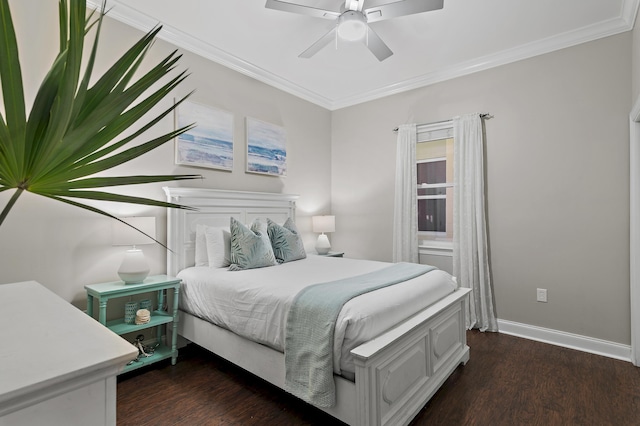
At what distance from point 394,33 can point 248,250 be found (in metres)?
2.38

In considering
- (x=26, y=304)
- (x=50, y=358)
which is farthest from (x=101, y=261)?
(x=50, y=358)

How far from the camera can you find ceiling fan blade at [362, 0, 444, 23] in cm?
215

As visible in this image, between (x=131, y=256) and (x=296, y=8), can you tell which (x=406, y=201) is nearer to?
(x=296, y=8)

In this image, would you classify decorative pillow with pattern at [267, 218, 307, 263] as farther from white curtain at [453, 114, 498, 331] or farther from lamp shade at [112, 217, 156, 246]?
white curtain at [453, 114, 498, 331]

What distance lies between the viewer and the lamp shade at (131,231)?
8.21 feet

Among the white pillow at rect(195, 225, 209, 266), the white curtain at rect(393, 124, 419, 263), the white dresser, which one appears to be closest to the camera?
the white dresser

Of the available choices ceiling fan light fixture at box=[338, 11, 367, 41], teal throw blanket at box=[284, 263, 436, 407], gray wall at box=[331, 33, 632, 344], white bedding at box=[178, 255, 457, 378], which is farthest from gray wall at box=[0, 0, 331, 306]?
gray wall at box=[331, 33, 632, 344]

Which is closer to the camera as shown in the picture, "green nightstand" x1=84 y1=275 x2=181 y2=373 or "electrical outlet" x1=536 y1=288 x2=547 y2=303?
"green nightstand" x1=84 y1=275 x2=181 y2=373

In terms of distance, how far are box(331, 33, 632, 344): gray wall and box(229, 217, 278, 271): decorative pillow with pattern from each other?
2.38m

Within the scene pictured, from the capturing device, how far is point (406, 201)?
404 centimetres

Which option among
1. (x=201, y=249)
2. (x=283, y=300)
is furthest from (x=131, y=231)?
(x=283, y=300)

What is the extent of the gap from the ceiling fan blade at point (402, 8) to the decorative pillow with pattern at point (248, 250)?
77.1 inches

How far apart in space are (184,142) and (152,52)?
0.81 m

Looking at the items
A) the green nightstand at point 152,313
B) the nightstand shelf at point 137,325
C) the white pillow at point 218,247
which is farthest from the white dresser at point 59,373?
the white pillow at point 218,247
